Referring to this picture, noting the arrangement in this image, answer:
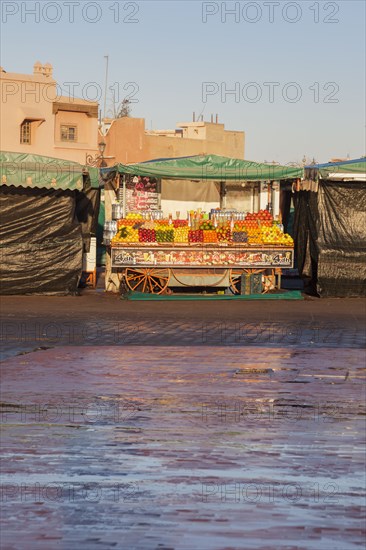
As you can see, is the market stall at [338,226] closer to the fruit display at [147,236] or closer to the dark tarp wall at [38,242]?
the fruit display at [147,236]

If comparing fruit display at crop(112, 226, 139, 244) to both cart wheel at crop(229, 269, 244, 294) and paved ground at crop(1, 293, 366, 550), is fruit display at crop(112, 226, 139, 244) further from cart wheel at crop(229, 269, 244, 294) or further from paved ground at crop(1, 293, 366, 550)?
paved ground at crop(1, 293, 366, 550)

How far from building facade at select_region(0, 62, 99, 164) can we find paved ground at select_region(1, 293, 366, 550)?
125 ft

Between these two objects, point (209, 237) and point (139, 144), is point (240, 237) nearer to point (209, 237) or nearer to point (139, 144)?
point (209, 237)

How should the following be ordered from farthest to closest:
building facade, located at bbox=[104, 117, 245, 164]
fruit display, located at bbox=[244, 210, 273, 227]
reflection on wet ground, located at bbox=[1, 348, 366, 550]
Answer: building facade, located at bbox=[104, 117, 245, 164], fruit display, located at bbox=[244, 210, 273, 227], reflection on wet ground, located at bbox=[1, 348, 366, 550]

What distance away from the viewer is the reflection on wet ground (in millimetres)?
5688

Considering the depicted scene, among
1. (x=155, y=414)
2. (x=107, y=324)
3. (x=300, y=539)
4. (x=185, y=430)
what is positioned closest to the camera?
(x=300, y=539)

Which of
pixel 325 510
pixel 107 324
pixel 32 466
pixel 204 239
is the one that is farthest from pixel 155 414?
pixel 204 239

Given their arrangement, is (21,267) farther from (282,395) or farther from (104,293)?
(282,395)

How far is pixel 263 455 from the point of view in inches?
300

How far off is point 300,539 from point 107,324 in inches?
468

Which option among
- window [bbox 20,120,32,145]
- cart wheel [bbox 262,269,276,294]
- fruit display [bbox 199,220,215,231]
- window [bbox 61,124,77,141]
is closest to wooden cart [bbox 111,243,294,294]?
cart wheel [bbox 262,269,276,294]

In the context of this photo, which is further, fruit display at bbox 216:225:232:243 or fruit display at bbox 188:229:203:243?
fruit display at bbox 216:225:232:243

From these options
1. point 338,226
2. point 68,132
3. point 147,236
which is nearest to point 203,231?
point 147,236

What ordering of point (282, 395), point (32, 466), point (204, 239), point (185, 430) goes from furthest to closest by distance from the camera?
point (204, 239)
point (282, 395)
point (185, 430)
point (32, 466)
